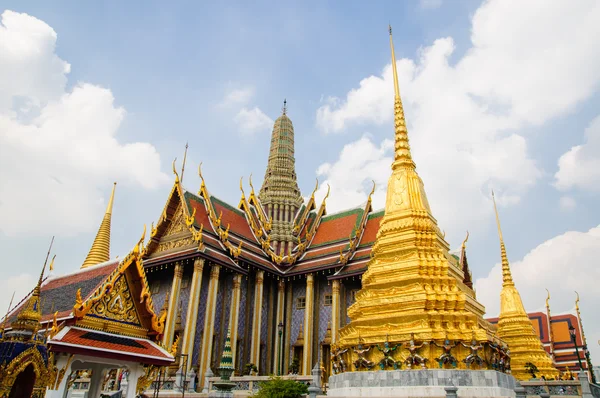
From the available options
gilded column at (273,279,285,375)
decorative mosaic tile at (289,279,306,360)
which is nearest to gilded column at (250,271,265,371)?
gilded column at (273,279,285,375)

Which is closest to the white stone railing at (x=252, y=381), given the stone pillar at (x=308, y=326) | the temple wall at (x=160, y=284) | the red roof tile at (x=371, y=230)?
the stone pillar at (x=308, y=326)

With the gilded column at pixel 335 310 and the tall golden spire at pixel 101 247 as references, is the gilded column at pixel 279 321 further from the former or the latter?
the tall golden spire at pixel 101 247

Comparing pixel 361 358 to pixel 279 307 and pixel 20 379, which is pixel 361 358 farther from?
pixel 279 307

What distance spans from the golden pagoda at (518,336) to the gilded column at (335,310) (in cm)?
→ 699

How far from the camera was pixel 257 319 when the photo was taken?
19.7 m

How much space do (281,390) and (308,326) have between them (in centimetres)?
917

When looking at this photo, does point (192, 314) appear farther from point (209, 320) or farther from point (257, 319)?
point (257, 319)

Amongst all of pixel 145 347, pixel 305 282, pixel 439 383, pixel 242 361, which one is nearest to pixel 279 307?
pixel 305 282

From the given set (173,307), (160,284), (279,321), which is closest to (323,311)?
(279,321)

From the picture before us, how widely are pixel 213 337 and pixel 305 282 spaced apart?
513 cm

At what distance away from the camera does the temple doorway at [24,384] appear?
18.0ft

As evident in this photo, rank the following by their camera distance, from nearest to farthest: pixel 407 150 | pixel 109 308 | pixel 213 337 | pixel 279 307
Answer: pixel 109 308, pixel 407 150, pixel 213 337, pixel 279 307

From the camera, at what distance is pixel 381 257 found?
1267cm

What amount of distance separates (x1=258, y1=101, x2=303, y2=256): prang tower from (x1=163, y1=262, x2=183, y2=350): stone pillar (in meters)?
5.65
